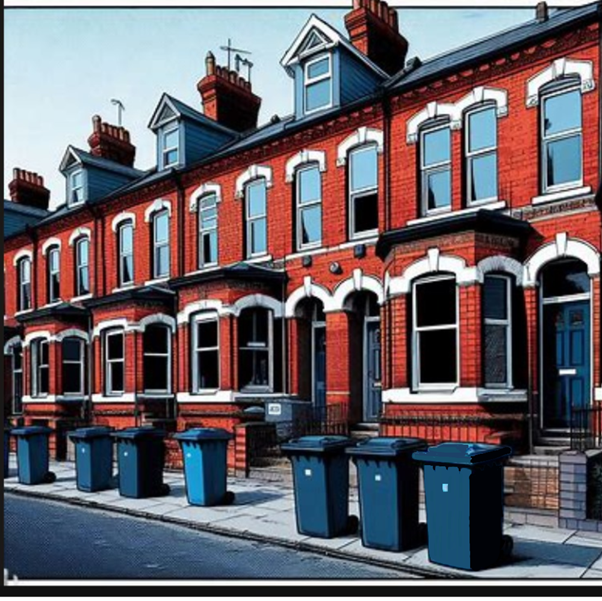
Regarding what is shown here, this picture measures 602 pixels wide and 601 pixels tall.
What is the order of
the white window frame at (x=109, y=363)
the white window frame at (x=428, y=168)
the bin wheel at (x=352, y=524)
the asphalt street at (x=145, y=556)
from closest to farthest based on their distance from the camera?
the asphalt street at (x=145, y=556), the bin wheel at (x=352, y=524), the white window frame at (x=428, y=168), the white window frame at (x=109, y=363)

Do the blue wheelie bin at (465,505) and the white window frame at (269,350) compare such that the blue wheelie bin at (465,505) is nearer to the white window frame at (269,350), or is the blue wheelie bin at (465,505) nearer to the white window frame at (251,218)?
the white window frame at (269,350)

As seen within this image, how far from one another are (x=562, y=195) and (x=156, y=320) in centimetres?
1002

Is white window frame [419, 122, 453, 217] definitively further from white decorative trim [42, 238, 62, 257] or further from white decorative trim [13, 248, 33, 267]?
white decorative trim [13, 248, 33, 267]

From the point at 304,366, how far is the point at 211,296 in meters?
2.49

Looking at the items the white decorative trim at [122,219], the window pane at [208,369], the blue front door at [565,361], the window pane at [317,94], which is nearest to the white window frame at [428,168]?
the blue front door at [565,361]

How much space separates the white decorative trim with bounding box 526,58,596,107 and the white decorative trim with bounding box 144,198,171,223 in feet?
31.6

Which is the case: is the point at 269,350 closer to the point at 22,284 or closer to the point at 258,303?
the point at 258,303

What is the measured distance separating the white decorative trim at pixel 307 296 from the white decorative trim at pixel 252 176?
2.48 m

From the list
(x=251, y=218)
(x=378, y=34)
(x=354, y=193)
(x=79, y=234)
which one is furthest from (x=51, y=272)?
(x=378, y=34)

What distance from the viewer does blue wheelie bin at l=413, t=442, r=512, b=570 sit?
6805 millimetres

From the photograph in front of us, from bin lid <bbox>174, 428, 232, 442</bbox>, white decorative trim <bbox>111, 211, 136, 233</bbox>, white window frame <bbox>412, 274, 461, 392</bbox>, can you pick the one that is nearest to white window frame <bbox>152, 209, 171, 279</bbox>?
white decorative trim <bbox>111, 211, 136, 233</bbox>

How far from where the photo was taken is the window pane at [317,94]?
15156mm

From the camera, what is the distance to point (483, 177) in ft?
40.3
